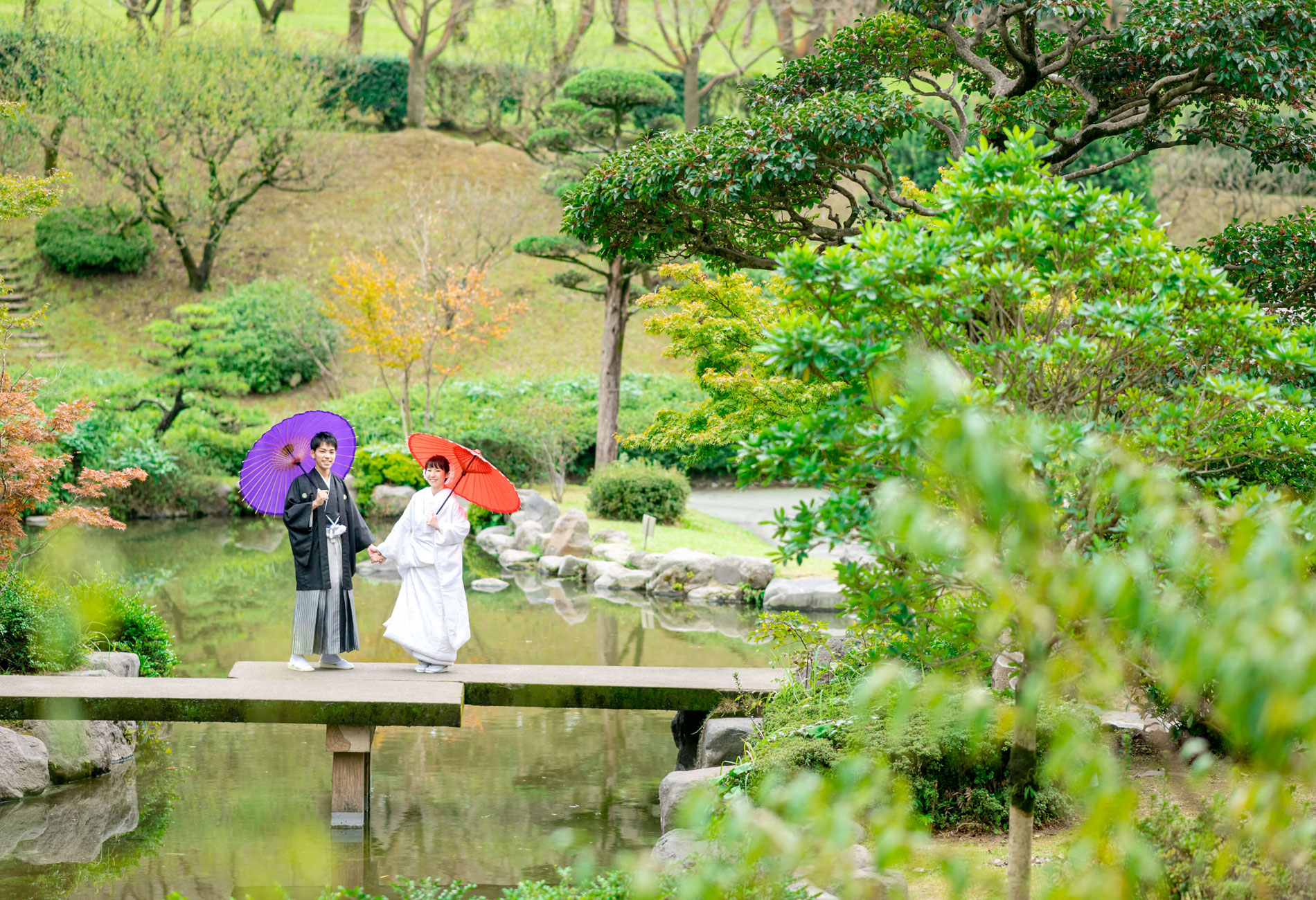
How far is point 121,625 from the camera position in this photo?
27.8 feet

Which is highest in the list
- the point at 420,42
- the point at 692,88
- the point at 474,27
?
the point at 474,27

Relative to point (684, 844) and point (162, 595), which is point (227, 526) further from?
point (684, 844)

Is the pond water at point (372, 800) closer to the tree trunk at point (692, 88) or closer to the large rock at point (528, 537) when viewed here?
the large rock at point (528, 537)

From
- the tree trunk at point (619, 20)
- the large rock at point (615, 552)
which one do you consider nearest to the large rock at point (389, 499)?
the large rock at point (615, 552)

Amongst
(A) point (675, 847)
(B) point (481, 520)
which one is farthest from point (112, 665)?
(B) point (481, 520)

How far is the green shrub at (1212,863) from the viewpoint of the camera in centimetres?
365

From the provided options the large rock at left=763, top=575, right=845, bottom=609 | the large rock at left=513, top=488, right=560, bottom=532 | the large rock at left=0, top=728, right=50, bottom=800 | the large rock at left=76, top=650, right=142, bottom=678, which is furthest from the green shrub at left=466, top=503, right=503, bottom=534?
the large rock at left=0, top=728, right=50, bottom=800

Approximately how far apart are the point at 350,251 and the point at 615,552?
56.0 ft

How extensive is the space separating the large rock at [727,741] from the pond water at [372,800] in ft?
1.65

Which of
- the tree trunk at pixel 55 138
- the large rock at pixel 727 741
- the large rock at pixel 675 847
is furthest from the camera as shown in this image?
the tree trunk at pixel 55 138

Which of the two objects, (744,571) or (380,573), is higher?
(744,571)

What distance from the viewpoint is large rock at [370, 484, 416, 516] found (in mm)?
18688

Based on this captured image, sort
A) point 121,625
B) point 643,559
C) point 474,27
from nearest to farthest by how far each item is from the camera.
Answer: point 121,625
point 643,559
point 474,27

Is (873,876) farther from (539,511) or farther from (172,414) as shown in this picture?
(172,414)
